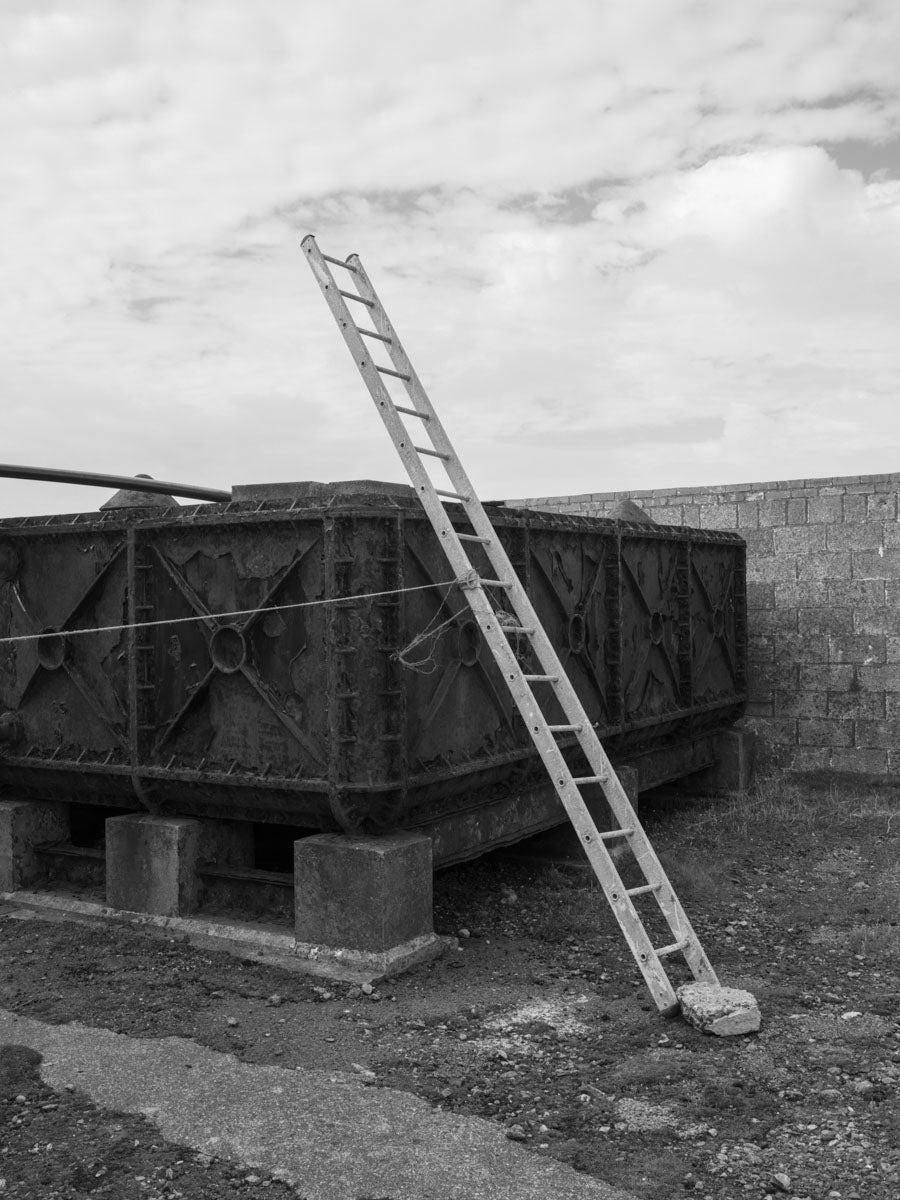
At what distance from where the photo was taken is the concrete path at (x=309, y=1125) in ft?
13.1

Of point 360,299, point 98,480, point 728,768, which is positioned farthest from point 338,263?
point 728,768

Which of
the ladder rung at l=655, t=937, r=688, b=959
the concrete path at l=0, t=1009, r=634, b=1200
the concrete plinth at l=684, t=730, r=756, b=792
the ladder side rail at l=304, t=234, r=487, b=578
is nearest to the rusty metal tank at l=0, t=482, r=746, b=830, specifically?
the ladder side rail at l=304, t=234, r=487, b=578

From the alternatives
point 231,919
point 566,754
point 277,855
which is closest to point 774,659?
point 566,754

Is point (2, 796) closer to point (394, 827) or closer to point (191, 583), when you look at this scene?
point (191, 583)

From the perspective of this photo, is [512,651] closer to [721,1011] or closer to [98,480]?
[721,1011]

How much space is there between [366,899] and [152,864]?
168 cm

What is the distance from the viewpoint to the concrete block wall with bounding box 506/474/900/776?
12.0 m

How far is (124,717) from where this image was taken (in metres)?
7.50

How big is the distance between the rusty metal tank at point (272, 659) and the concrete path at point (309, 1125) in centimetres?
176

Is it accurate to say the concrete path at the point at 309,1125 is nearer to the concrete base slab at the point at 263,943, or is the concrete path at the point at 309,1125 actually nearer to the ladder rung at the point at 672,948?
the concrete base slab at the point at 263,943

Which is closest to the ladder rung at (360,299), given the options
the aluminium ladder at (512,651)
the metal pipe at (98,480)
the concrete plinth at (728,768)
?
the aluminium ladder at (512,651)

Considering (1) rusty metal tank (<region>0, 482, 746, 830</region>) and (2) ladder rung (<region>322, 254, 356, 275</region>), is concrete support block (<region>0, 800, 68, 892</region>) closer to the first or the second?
(1) rusty metal tank (<region>0, 482, 746, 830</region>)

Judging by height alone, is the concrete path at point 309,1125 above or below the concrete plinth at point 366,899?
below

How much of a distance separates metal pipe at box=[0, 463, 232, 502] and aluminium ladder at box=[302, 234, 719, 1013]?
9.12 feet
